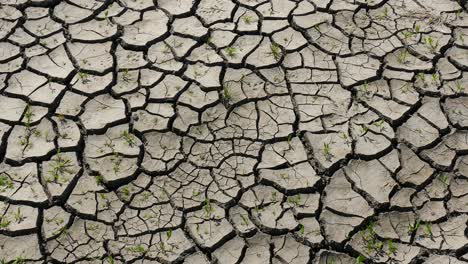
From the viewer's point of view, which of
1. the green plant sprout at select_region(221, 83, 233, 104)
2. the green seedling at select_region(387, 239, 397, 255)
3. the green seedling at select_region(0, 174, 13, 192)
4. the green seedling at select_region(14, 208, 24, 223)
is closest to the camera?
the green seedling at select_region(387, 239, 397, 255)

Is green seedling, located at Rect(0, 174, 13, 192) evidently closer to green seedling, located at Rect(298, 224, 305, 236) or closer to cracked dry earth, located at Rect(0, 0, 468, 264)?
cracked dry earth, located at Rect(0, 0, 468, 264)

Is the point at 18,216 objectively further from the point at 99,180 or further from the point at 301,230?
the point at 301,230

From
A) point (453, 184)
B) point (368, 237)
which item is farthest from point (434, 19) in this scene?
point (368, 237)

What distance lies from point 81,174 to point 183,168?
49 cm

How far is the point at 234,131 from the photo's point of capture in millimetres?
3953

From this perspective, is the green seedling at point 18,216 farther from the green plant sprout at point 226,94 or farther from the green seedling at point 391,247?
the green seedling at point 391,247

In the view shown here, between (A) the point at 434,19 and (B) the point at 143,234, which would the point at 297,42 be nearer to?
(A) the point at 434,19

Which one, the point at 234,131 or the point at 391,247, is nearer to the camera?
the point at 391,247

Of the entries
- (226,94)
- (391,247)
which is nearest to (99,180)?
(226,94)

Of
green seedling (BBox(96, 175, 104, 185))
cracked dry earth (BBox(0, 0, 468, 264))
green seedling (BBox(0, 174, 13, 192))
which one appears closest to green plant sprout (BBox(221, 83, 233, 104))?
cracked dry earth (BBox(0, 0, 468, 264))

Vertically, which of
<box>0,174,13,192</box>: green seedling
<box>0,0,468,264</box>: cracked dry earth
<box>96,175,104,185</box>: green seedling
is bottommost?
<box>0,174,13,192</box>: green seedling

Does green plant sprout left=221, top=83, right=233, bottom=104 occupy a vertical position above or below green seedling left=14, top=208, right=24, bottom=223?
above

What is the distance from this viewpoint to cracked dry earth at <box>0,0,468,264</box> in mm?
3488

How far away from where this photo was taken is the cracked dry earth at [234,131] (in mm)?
3488
